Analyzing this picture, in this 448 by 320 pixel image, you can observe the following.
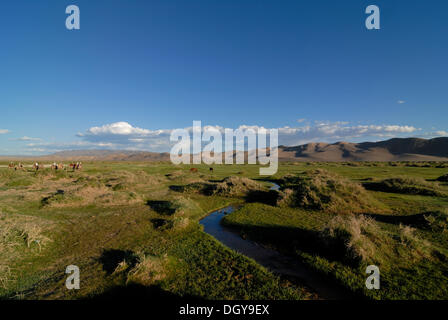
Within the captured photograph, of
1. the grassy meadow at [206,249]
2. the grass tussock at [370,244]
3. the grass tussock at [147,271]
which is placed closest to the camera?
the grassy meadow at [206,249]

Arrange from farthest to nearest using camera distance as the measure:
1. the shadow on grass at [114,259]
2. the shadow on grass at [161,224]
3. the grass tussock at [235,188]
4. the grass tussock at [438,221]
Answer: the grass tussock at [235,188], the shadow on grass at [161,224], the grass tussock at [438,221], the shadow on grass at [114,259]

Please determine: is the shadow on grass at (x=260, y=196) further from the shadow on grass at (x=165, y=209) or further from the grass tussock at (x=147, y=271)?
the grass tussock at (x=147, y=271)

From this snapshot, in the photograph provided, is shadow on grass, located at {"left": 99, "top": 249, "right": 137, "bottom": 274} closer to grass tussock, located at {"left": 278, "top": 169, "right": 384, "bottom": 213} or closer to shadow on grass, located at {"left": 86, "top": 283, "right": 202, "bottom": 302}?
shadow on grass, located at {"left": 86, "top": 283, "right": 202, "bottom": 302}

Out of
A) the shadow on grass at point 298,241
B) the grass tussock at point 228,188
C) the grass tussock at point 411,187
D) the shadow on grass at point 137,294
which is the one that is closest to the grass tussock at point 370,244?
→ the shadow on grass at point 298,241

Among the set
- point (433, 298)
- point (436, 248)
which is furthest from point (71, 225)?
point (436, 248)

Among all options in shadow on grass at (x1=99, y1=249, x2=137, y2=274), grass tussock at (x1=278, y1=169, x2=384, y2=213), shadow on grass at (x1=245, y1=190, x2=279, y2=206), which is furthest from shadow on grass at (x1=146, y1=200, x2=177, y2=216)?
grass tussock at (x1=278, y1=169, x2=384, y2=213)

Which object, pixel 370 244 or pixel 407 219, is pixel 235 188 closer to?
pixel 407 219
